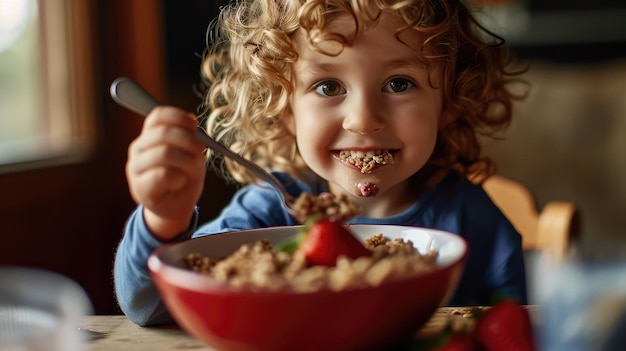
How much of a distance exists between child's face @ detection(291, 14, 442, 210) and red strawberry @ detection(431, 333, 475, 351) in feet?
1.37

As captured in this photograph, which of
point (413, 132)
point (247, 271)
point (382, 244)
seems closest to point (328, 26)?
point (413, 132)

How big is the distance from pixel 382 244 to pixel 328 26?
1.11ft

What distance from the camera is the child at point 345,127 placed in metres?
0.81

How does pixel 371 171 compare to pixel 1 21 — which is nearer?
pixel 371 171

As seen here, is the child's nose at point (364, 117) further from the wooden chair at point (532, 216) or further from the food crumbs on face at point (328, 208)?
the wooden chair at point (532, 216)

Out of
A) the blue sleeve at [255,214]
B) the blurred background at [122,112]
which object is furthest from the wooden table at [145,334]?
the blurred background at [122,112]

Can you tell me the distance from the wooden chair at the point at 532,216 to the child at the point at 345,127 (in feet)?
0.26

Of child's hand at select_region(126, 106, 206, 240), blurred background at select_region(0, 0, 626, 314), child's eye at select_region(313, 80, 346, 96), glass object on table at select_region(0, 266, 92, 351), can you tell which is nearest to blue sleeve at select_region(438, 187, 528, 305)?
child's eye at select_region(313, 80, 346, 96)

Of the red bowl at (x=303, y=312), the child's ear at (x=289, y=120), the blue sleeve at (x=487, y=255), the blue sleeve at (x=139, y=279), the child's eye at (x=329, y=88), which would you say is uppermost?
the child's eye at (x=329, y=88)

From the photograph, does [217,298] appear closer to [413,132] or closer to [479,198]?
[413,132]

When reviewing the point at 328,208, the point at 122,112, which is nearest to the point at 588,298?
the point at 328,208

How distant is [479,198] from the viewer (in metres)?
1.27

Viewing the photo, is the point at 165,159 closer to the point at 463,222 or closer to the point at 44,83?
the point at 463,222

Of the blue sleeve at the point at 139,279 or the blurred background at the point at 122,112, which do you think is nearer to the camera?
the blue sleeve at the point at 139,279
